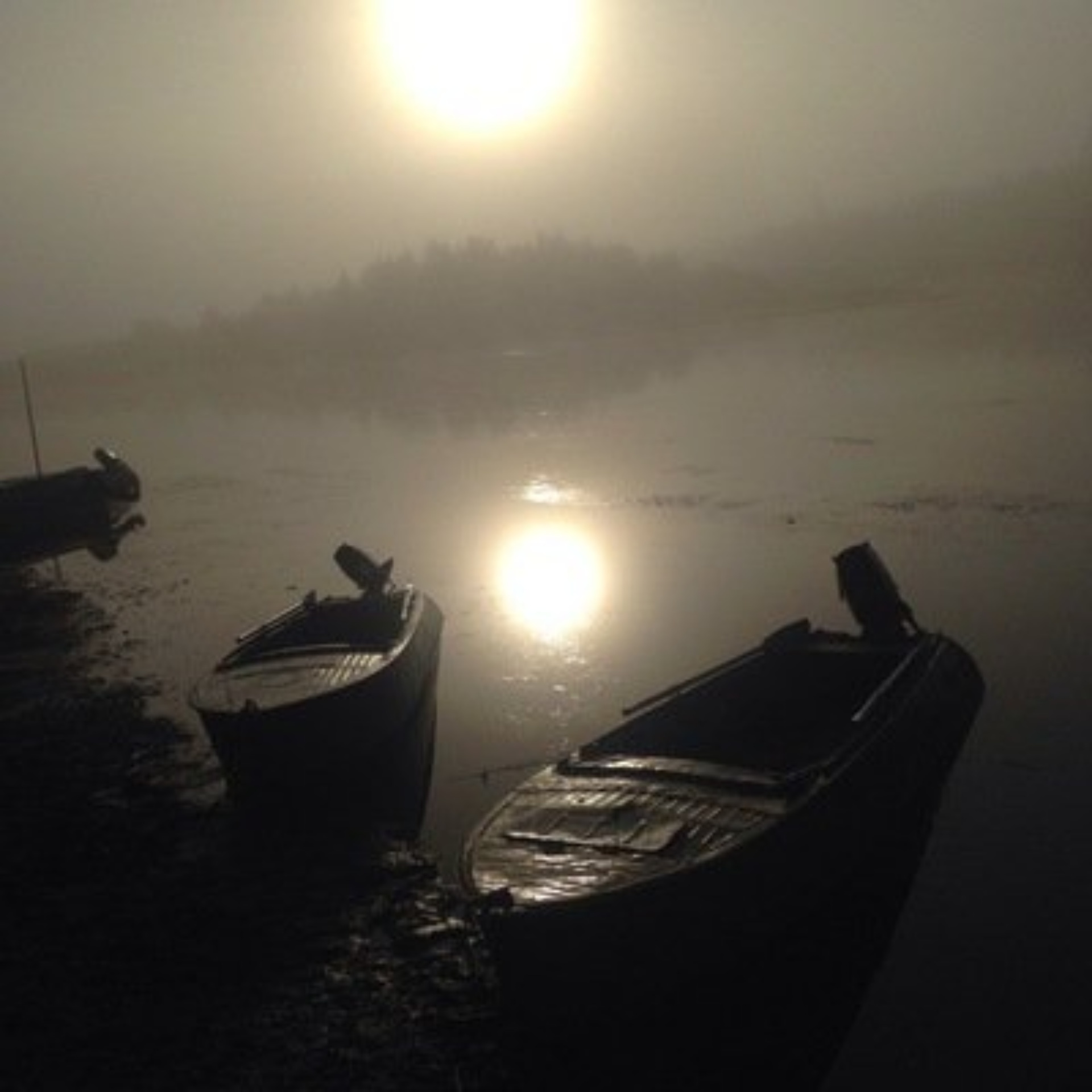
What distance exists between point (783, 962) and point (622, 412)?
84.0 meters

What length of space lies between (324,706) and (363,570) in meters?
7.91

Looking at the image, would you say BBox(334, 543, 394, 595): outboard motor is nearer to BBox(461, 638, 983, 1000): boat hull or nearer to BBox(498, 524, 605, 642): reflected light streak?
BBox(498, 524, 605, 642): reflected light streak

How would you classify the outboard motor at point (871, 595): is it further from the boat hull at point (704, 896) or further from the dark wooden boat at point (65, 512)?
the dark wooden boat at point (65, 512)

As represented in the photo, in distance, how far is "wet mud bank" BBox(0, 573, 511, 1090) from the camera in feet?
39.5

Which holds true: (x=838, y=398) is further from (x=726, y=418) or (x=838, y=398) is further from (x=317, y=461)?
(x=317, y=461)

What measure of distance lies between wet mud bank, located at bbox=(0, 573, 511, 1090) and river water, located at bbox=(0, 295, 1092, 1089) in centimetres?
267

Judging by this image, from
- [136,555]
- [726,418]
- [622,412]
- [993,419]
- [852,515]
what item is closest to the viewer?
[852,515]

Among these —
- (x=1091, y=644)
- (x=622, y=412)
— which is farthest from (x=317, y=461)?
(x=1091, y=644)

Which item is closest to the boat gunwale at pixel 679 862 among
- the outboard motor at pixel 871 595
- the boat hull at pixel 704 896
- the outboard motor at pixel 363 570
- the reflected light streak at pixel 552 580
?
the boat hull at pixel 704 896

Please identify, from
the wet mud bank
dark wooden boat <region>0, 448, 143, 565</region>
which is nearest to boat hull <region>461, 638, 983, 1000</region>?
the wet mud bank

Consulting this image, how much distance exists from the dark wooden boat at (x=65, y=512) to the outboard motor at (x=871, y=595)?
115 ft

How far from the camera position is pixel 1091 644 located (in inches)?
975

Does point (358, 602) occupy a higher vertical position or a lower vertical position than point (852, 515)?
higher

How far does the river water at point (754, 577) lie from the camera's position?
14.0m
